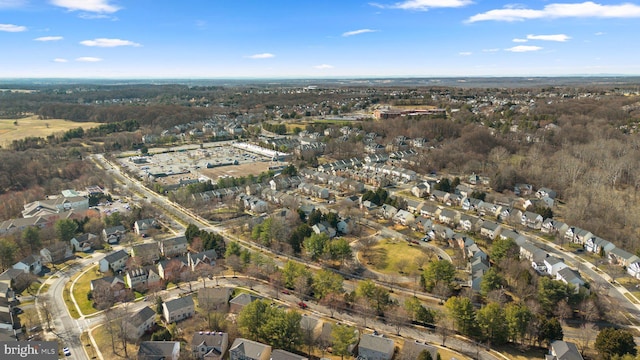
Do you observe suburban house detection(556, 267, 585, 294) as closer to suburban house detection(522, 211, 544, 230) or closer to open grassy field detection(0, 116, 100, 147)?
suburban house detection(522, 211, 544, 230)

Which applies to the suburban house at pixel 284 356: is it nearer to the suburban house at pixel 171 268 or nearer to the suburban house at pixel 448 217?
the suburban house at pixel 171 268

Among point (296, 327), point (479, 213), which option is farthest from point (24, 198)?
point (479, 213)

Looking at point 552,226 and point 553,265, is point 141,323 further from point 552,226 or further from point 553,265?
point 552,226

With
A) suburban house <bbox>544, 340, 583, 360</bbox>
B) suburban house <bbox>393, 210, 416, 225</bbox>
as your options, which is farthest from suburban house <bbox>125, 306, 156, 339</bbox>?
suburban house <bbox>393, 210, 416, 225</bbox>

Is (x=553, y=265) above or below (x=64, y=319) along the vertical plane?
above

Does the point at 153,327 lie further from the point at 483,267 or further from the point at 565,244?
the point at 565,244

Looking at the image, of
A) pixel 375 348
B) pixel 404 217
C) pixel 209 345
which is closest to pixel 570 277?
pixel 404 217
